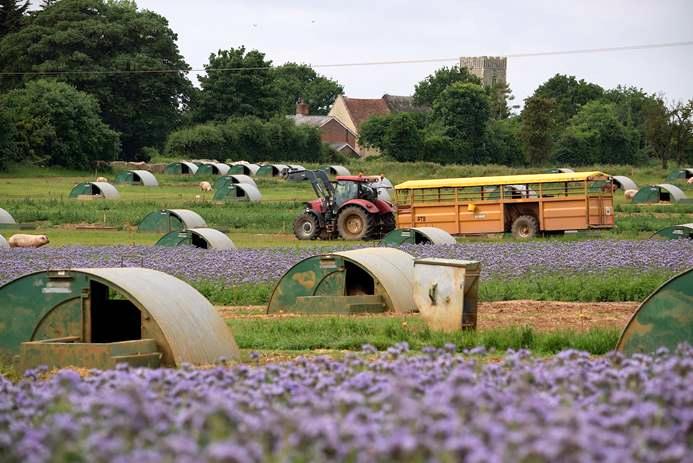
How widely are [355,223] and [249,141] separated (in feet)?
179

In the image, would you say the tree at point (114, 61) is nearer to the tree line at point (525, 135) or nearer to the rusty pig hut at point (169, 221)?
the tree line at point (525, 135)

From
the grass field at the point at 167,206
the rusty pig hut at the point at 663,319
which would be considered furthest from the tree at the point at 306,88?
the rusty pig hut at the point at 663,319

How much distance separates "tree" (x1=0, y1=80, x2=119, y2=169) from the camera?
74.9 m

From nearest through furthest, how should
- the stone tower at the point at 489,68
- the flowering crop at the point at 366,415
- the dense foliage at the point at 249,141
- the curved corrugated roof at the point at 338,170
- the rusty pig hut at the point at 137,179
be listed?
the flowering crop at the point at 366,415, the rusty pig hut at the point at 137,179, the curved corrugated roof at the point at 338,170, the dense foliage at the point at 249,141, the stone tower at the point at 489,68

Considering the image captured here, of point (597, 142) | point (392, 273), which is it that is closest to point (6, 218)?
point (392, 273)

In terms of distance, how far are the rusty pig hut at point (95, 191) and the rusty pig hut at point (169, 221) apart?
16472 mm

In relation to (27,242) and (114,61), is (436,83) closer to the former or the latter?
(114,61)

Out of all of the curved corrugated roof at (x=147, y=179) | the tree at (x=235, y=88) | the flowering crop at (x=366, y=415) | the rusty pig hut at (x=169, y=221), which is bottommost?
the rusty pig hut at (x=169, y=221)

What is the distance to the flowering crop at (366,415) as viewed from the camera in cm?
505

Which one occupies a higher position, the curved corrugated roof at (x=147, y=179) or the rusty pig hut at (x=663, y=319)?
the curved corrugated roof at (x=147, y=179)

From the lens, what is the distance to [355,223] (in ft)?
132

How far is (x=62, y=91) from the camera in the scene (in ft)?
263

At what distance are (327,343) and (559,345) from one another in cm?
255

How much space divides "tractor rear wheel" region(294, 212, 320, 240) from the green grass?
75.5 ft
